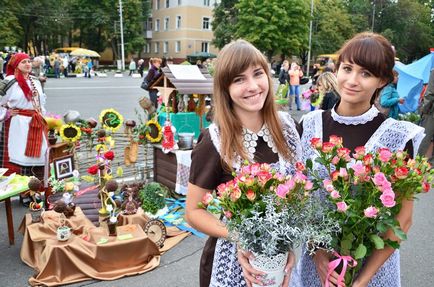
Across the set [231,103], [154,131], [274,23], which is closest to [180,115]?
[154,131]

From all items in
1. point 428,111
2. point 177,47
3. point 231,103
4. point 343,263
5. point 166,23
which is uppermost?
point 166,23

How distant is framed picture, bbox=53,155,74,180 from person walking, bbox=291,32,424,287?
293cm

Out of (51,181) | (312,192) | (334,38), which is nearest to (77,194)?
(51,181)

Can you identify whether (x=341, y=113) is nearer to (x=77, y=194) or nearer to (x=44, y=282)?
(x=44, y=282)

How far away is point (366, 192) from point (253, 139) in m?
0.51

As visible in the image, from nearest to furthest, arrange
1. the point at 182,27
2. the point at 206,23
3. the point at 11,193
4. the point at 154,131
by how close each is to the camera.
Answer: the point at 11,193 → the point at 154,131 → the point at 182,27 → the point at 206,23

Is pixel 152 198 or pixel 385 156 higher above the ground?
pixel 385 156

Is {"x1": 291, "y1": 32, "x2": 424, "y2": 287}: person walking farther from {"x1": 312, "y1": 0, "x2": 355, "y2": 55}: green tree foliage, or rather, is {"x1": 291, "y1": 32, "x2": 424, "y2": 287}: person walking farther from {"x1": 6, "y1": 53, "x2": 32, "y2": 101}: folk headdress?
{"x1": 312, "y1": 0, "x2": 355, "y2": 55}: green tree foliage

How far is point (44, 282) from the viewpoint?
304 centimetres

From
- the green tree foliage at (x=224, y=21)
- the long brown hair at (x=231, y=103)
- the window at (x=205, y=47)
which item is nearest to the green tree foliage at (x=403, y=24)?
the green tree foliage at (x=224, y=21)

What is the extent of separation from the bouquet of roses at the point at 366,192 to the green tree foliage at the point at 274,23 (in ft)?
107

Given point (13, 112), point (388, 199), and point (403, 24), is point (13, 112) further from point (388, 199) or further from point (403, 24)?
point (403, 24)

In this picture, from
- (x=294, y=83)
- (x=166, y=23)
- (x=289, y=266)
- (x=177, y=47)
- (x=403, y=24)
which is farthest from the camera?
(x=166, y=23)

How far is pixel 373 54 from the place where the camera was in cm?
142
